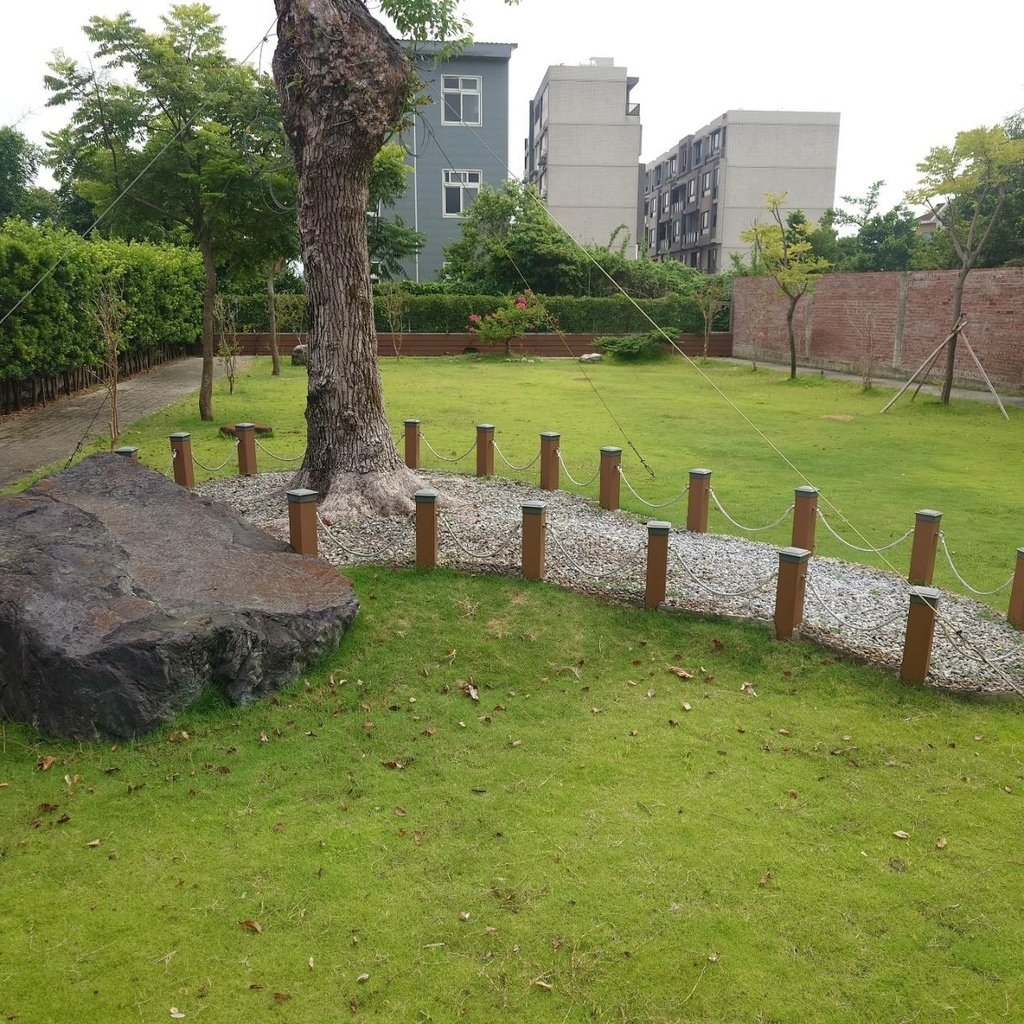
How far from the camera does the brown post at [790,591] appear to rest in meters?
6.24

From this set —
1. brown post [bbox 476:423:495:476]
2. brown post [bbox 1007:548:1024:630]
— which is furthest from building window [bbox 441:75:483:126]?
brown post [bbox 1007:548:1024:630]

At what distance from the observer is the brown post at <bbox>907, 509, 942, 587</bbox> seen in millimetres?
7477

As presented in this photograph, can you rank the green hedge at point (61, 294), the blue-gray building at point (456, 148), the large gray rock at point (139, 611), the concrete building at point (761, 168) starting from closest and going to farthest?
the large gray rock at point (139, 611)
the green hedge at point (61, 294)
the blue-gray building at point (456, 148)
the concrete building at point (761, 168)

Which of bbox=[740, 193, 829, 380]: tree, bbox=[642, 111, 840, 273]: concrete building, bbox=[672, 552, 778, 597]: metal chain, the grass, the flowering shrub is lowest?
the grass

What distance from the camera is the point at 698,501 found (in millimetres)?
8797

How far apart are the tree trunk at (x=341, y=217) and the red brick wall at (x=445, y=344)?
22156 mm

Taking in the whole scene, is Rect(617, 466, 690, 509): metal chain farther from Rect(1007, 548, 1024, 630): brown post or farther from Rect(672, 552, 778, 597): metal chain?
Rect(1007, 548, 1024, 630): brown post

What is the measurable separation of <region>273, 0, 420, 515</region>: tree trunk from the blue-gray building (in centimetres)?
2858

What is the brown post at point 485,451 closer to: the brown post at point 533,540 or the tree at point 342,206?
the tree at point 342,206

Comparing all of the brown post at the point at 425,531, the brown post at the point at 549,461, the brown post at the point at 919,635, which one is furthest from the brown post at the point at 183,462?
the brown post at the point at 919,635

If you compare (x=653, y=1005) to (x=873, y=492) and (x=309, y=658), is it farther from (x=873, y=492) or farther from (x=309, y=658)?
(x=873, y=492)

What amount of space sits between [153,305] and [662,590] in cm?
2065

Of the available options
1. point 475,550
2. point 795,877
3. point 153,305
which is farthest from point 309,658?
point 153,305

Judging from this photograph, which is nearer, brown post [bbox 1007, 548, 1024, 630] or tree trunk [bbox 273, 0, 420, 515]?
brown post [bbox 1007, 548, 1024, 630]
